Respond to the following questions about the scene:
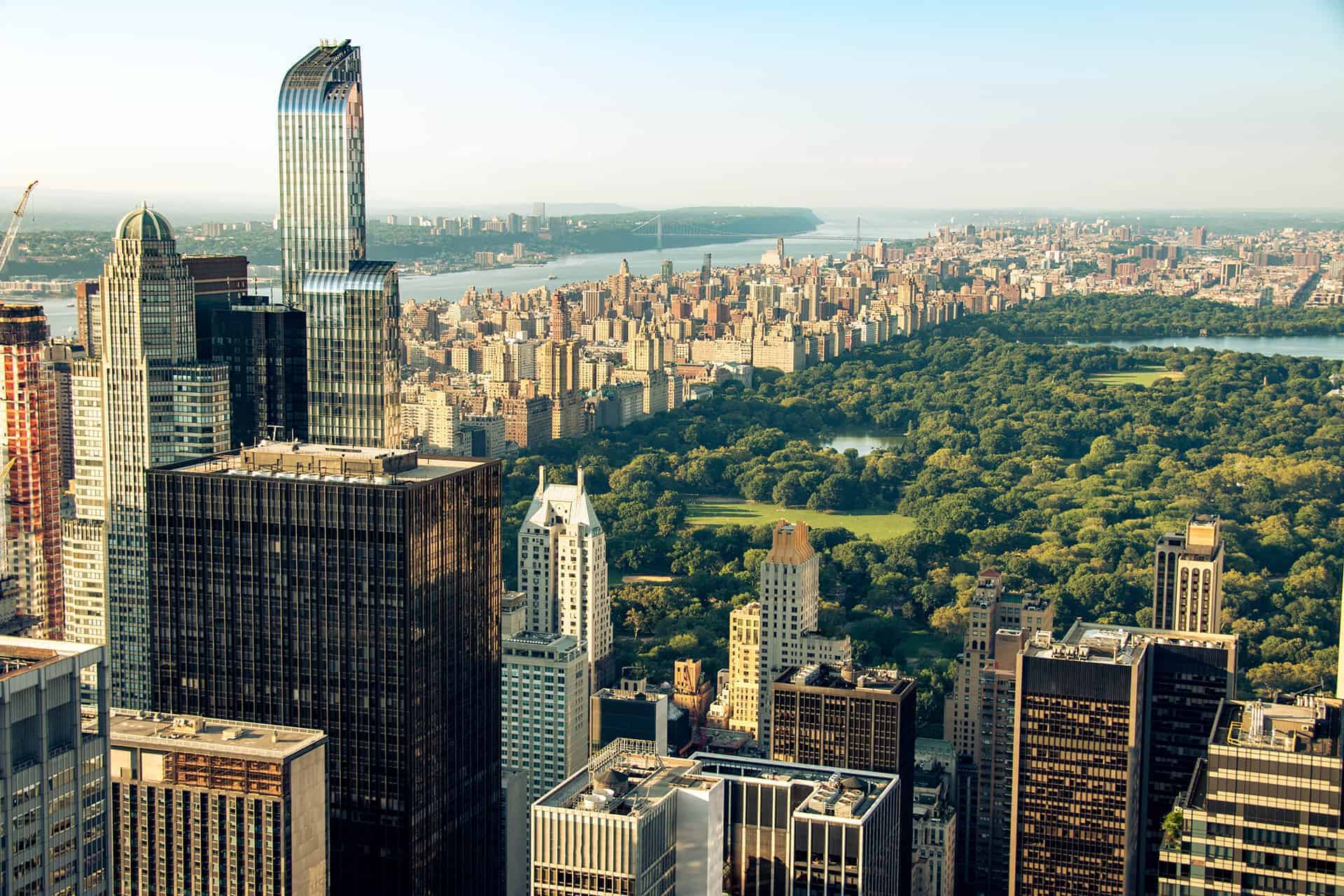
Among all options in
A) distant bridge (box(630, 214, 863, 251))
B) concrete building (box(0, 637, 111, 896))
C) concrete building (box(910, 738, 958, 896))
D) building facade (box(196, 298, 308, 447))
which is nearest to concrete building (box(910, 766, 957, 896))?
concrete building (box(910, 738, 958, 896))

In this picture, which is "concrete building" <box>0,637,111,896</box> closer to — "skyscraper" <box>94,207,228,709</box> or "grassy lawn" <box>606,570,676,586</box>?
"skyscraper" <box>94,207,228,709</box>

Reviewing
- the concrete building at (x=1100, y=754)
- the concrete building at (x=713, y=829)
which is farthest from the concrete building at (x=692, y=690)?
the concrete building at (x=713, y=829)

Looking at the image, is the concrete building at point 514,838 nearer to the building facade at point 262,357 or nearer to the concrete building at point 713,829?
the concrete building at point 713,829

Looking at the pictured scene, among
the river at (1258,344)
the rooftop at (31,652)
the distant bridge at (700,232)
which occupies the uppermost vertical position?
the distant bridge at (700,232)

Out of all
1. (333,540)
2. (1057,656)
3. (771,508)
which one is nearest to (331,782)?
(333,540)

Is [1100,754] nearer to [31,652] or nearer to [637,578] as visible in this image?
[31,652]

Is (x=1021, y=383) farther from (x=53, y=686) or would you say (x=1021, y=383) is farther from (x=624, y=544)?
(x=53, y=686)
